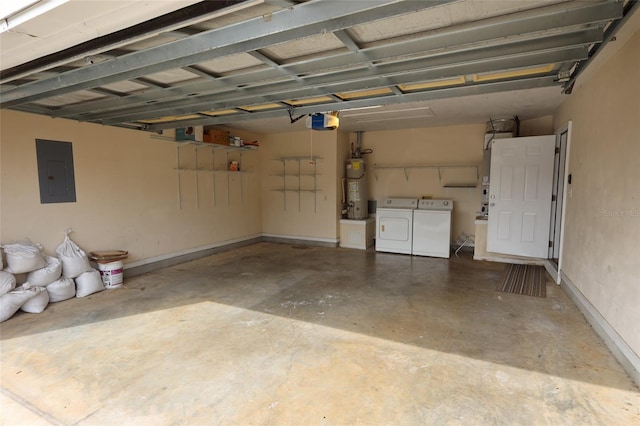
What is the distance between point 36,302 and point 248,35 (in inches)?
141

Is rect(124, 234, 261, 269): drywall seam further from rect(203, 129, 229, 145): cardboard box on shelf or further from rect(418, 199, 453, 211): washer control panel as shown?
rect(418, 199, 453, 211): washer control panel

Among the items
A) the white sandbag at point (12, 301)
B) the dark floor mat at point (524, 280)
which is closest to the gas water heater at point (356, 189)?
the dark floor mat at point (524, 280)

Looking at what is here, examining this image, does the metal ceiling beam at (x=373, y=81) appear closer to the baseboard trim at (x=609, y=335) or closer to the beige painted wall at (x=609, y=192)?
the beige painted wall at (x=609, y=192)

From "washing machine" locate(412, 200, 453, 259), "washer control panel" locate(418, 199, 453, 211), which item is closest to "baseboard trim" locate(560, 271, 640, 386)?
"washing machine" locate(412, 200, 453, 259)

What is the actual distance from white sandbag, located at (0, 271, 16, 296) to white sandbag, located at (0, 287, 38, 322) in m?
0.04

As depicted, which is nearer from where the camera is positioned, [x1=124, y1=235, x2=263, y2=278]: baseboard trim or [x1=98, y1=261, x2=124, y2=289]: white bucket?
[x1=98, y1=261, x2=124, y2=289]: white bucket

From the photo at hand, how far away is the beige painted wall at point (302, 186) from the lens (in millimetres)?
6414

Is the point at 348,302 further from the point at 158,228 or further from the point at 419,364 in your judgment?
the point at 158,228

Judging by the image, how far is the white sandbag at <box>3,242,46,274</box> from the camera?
3316 mm

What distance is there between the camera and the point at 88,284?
152 inches

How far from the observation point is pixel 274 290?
3.99m

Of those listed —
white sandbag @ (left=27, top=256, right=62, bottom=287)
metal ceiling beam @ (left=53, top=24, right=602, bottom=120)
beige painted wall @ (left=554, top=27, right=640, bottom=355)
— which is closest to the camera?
metal ceiling beam @ (left=53, top=24, right=602, bottom=120)

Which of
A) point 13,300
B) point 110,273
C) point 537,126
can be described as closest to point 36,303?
point 13,300

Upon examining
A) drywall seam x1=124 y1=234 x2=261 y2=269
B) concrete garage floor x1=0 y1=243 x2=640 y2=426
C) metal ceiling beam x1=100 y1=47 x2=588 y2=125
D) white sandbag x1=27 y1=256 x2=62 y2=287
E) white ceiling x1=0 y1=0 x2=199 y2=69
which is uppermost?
metal ceiling beam x1=100 y1=47 x2=588 y2=125
